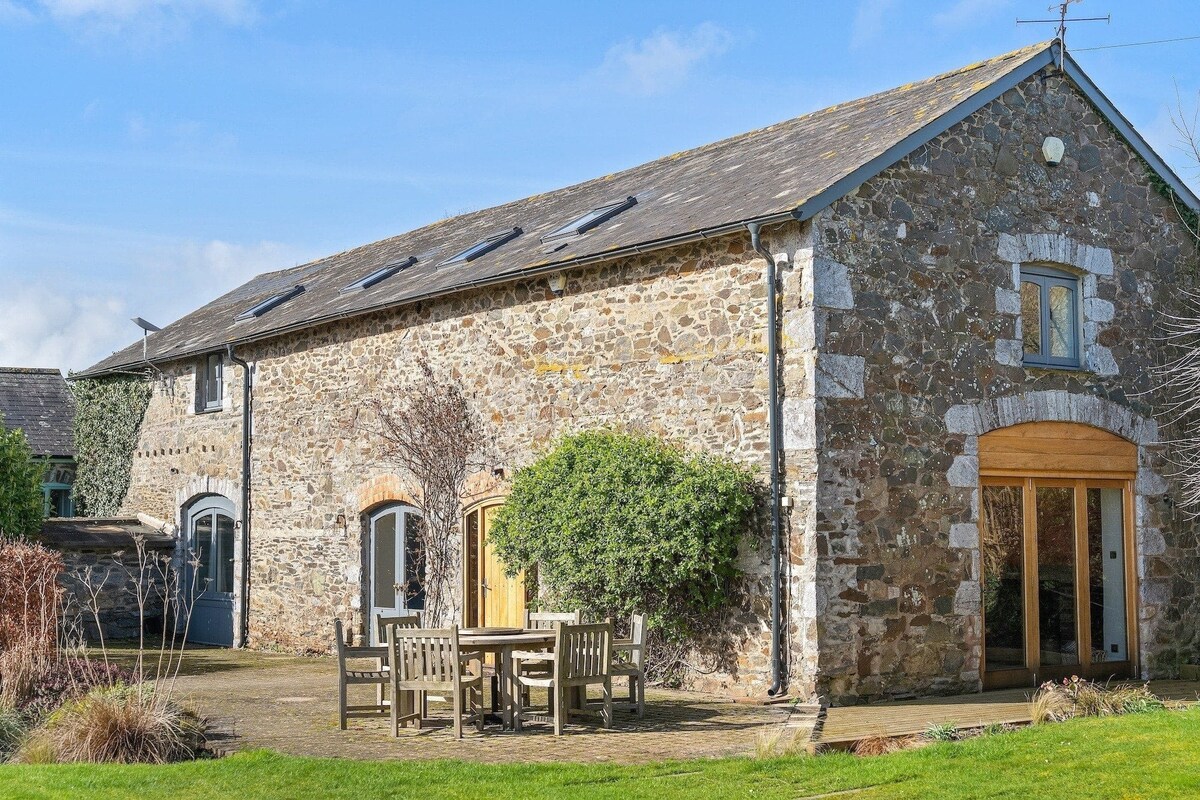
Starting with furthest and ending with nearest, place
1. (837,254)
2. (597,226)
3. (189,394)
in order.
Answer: (189,394) → (597,226) → (837,254)

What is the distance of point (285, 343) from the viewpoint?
17500 mm

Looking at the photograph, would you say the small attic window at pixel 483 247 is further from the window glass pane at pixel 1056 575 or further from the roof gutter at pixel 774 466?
the window glass pane at pixel 1056 575

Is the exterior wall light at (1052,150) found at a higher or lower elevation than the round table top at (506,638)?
higher

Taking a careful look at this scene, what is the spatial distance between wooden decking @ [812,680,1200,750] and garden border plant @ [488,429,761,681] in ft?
5.44

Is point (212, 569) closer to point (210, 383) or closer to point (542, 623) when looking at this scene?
point (210, 383)

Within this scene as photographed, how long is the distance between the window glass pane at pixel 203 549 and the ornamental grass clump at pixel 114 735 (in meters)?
10.6

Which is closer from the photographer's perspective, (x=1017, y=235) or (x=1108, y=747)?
(x=1108, y=747)

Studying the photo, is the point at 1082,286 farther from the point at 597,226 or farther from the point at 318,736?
the point at 318,736

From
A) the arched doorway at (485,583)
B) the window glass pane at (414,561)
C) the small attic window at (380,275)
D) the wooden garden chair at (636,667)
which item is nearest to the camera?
the wooden garden chair at (636,667)

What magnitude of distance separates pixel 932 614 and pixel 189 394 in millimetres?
12215

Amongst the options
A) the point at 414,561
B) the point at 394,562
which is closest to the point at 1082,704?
the point at 414,561

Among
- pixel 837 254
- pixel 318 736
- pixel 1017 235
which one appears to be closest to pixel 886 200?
pixel 837 254

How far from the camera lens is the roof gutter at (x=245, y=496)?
59.4 ft

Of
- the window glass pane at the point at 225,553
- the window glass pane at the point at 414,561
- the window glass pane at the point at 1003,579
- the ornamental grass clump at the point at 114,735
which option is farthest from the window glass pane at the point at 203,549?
the window glass pane at the point at 1003,579
